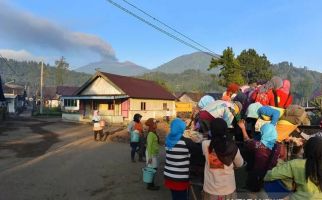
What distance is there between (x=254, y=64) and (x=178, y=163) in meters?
64.6

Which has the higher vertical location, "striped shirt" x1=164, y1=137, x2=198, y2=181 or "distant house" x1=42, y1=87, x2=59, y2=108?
"distant house" x1=42, y1=87, x2=59, y2=108

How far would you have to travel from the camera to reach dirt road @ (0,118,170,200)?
28.6ft

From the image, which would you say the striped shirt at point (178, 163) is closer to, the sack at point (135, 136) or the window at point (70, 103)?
the sack at point (135, 136)

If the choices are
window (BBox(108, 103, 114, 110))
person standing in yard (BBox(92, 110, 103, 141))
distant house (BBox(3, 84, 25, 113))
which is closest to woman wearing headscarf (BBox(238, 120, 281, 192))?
person standing in yard (BBox(92, 110, 103, 141))

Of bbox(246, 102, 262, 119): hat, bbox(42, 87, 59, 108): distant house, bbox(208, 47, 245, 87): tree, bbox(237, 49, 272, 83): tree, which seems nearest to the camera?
Result: bbox(246, 102, 262, 119): hat

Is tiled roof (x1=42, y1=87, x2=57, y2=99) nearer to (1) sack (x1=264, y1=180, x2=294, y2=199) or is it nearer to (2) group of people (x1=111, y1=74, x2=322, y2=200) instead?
(2) group of people (x1=111, y1=74, x2=322, y2=200)

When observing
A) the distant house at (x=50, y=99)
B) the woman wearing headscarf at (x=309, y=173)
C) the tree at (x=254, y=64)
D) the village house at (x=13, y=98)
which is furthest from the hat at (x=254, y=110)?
the distant house at (x=50, y=99)

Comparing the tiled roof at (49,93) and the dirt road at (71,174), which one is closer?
the dirt road at (71,174)

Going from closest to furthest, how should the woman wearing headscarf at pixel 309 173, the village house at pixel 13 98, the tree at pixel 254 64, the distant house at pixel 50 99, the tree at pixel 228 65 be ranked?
the woman wearing headscarf at pixel 309 173 < the tree at pixel 228 65 < the village house at pixel 13 98 < the tree at pixel 254 64 < the distant house at pixel 50 99

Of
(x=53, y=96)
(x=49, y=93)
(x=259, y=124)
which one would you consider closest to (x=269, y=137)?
(x=259, y=124)

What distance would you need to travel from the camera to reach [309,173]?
3.57m

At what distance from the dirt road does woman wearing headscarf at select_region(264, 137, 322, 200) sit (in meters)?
4.90

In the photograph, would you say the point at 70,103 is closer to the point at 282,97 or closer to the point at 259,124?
the point at 282,97

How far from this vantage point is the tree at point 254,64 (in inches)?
2592
